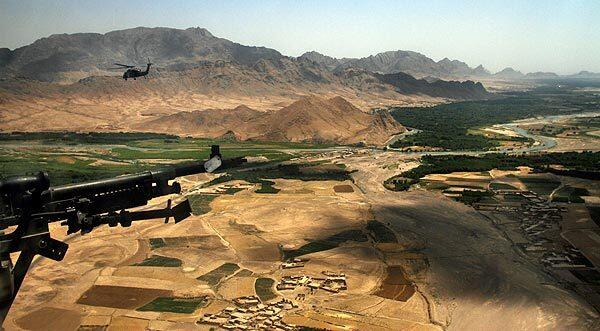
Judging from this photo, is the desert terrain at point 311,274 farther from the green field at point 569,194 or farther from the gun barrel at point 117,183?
the gun barrel at point 117,183

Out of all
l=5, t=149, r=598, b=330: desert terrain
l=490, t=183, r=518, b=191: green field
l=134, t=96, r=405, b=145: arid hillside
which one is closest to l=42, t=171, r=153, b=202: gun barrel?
l=5, t=149, r=598, b=330: desert terrain

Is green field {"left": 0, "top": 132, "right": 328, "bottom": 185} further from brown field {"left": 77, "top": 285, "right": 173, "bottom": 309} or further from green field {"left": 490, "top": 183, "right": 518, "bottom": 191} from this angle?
green field {"left": 490, "top": 183, "right": 518, "bottom": 191}

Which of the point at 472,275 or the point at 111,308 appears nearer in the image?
the point at 111,308

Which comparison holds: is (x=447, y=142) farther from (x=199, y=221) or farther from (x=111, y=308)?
(x=111, y=308)

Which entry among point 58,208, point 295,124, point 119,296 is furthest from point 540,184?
point 58,208

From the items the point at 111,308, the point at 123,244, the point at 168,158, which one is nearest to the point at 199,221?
the point at 123,244

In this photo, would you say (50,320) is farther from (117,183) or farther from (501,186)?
(501,186)

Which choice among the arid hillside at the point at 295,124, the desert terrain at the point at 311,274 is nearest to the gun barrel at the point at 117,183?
the desert terrain at the point at 311,274
